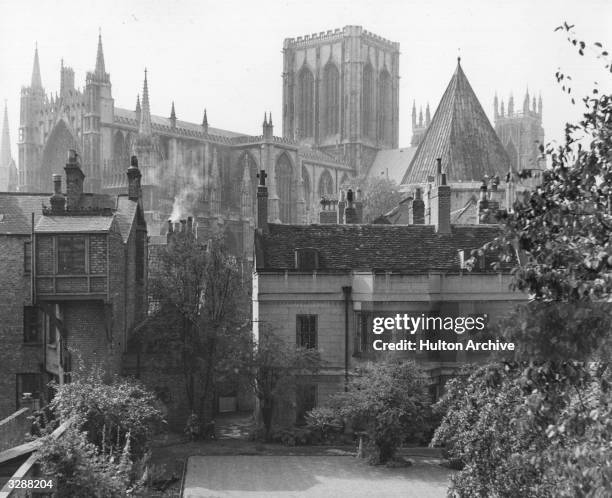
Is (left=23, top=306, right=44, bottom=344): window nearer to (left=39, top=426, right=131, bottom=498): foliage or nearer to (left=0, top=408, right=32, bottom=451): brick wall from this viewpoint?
(left=0, top=408, right=32, bottom=451): brick wall

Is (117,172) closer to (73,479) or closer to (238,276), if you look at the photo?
(238,276)

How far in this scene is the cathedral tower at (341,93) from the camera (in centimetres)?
14162

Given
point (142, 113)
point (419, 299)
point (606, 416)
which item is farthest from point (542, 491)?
point (142, 113)

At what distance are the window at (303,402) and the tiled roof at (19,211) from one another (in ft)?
38.2

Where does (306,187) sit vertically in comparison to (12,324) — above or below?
above

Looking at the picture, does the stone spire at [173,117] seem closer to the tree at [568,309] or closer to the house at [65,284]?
the house at [65,284]

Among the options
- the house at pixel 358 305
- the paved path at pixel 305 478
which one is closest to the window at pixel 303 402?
the house at pixel 358 305

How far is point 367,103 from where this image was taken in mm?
144750

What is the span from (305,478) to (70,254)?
10.3 m

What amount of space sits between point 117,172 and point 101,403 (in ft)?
279

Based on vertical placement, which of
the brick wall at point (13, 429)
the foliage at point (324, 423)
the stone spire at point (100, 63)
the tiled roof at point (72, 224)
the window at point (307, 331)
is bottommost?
the foliage at point (324, 423)

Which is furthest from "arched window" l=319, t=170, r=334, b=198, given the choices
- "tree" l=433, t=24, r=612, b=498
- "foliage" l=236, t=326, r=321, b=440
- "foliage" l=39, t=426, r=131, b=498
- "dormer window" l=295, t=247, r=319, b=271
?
"tree" l=433, t=24, r=612, b=498

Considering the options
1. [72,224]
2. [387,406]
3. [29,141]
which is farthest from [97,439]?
[29,141]

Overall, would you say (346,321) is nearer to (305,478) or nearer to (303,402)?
(303,402)
